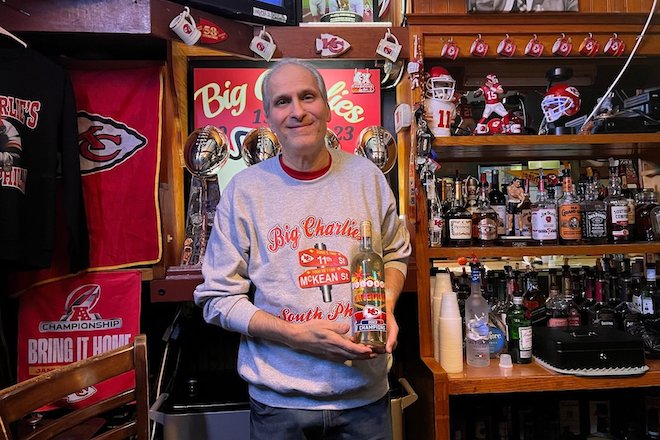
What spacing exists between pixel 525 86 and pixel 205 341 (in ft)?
5.81

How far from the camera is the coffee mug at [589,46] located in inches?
71.8

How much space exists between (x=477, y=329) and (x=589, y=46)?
1.11 metres

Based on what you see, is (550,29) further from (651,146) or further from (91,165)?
(91,165)

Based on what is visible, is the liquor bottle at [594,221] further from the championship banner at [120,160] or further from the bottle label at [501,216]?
the championship banner at [120,160]

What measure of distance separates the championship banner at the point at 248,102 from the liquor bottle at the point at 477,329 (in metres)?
0.77

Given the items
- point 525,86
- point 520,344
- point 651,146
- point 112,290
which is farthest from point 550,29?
point 112,290

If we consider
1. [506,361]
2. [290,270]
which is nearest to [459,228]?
[506,361]

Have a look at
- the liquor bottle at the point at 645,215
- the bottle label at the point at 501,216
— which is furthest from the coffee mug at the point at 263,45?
the liquor bottle at the point at 645,215

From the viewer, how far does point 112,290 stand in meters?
1.75

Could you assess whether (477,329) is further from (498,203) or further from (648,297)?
(648,297)

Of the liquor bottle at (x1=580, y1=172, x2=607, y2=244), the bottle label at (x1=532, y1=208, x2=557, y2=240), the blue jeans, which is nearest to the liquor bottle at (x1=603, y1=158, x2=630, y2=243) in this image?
the liquor bottle at (x1=580, y1=172, x2=607, y2=244)

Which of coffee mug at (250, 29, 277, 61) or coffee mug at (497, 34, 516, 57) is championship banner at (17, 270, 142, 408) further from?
coffee mug at (497, 34, 516, 57)

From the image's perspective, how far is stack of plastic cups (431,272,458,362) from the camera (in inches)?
69.3

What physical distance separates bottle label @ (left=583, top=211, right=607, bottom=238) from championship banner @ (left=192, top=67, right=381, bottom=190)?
2.96ft
